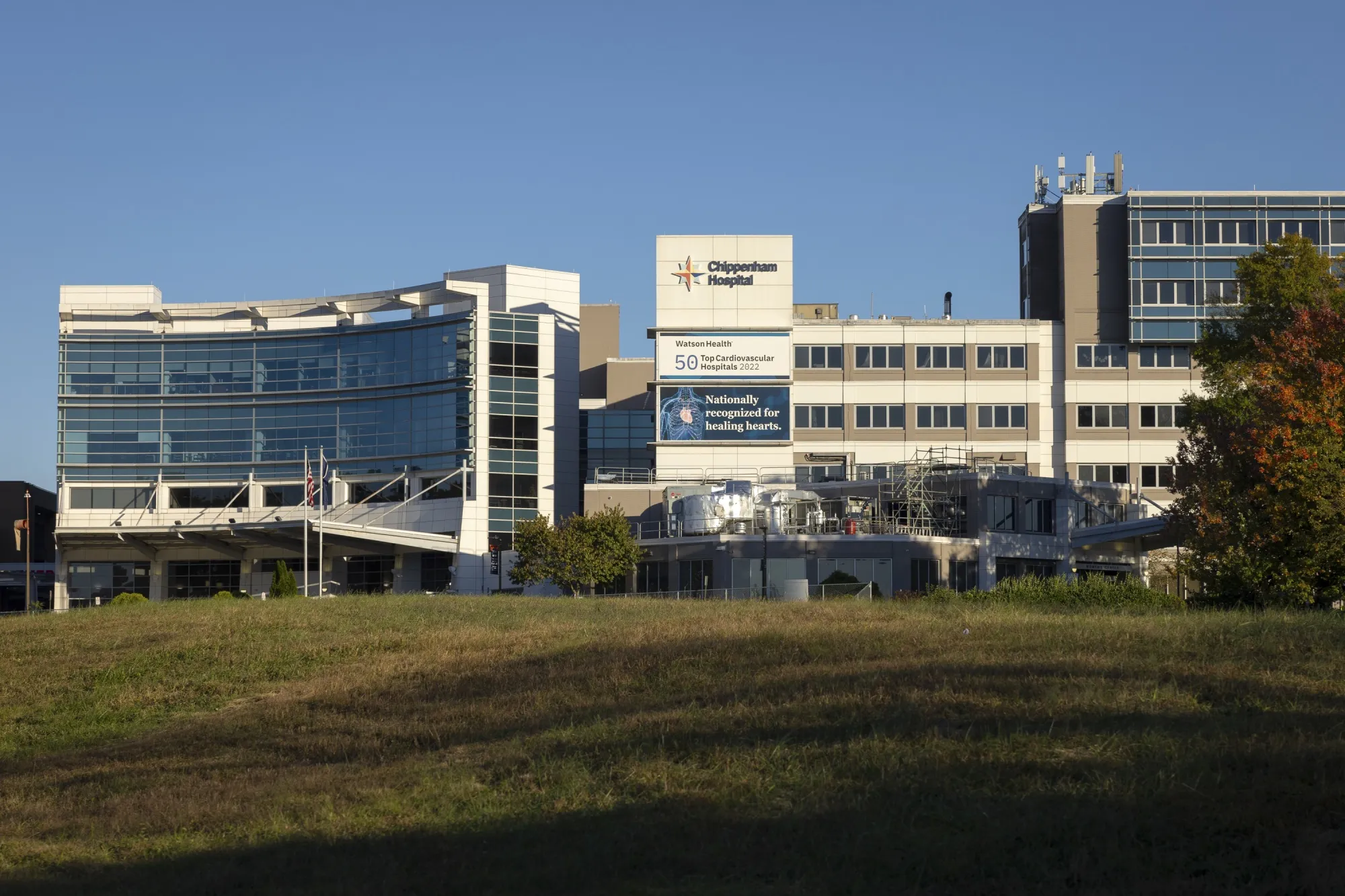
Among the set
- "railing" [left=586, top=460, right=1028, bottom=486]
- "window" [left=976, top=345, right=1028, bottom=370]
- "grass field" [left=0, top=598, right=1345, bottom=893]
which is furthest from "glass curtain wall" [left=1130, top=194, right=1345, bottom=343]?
"grass field" [left=0, top=598, right=1345, bottom=893]

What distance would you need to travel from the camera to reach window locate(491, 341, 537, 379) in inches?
3804

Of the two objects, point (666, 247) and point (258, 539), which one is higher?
point (666, 247)

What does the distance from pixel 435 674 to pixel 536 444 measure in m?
66.6

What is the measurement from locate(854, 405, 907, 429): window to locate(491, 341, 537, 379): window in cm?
2206

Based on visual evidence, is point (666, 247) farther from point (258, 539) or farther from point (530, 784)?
point (530, 784)

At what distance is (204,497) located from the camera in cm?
10194

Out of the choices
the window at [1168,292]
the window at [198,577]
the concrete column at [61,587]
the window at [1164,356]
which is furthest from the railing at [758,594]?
the concrete column at [61,587]

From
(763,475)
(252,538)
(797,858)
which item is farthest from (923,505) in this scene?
(797,858)

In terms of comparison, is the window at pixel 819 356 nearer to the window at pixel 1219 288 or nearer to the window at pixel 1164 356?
the window at pixel 1164 356

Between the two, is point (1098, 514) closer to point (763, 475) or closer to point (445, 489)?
point (763, 475)

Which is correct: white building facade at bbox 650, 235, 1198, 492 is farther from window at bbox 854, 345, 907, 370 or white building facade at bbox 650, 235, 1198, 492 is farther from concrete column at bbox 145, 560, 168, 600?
concrete column at bbox 145, 560, 168, 600

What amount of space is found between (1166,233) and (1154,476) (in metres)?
15.6

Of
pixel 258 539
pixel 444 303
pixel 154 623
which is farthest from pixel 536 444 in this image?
pixel 154 623

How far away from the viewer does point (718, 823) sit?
50.2 feet
